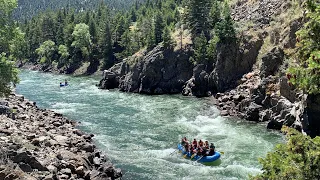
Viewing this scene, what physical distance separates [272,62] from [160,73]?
22.6 metres

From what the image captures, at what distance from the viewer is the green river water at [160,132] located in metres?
24.3

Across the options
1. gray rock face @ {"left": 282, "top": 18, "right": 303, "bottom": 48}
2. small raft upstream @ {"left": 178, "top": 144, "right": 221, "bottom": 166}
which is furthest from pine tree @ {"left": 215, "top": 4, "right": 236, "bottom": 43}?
small raft upstream @ {"left": 178, "top": 144, "right": 221, "bottom": 166}

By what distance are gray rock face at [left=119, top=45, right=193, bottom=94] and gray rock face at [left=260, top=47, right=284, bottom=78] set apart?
1804cm

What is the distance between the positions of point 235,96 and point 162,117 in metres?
9.93

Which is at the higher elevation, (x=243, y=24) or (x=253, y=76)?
(x=243, y=24)

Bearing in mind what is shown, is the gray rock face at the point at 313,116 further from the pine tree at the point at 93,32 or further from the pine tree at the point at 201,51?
the pine tree at the point at 93,32

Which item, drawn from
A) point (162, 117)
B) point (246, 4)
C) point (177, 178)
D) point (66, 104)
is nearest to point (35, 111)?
point (66, 104)

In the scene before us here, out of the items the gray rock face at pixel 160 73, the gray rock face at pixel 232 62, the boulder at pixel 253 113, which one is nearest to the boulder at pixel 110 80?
the gray rock face at pixel 160 73

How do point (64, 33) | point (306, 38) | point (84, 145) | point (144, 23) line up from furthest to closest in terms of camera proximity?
point (64, 33)
point (144, 23)
point (84, 145)
point (306, 38)

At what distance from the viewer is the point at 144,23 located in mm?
87438

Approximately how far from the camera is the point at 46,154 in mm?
22031

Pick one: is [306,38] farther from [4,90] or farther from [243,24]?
[243,24]

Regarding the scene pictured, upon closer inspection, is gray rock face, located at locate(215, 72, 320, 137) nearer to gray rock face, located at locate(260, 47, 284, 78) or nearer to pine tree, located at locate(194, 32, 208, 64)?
gray rock face, located at locate(260, 47, 284, 78)

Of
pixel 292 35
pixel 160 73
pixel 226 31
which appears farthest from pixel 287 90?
pixel 160 73
